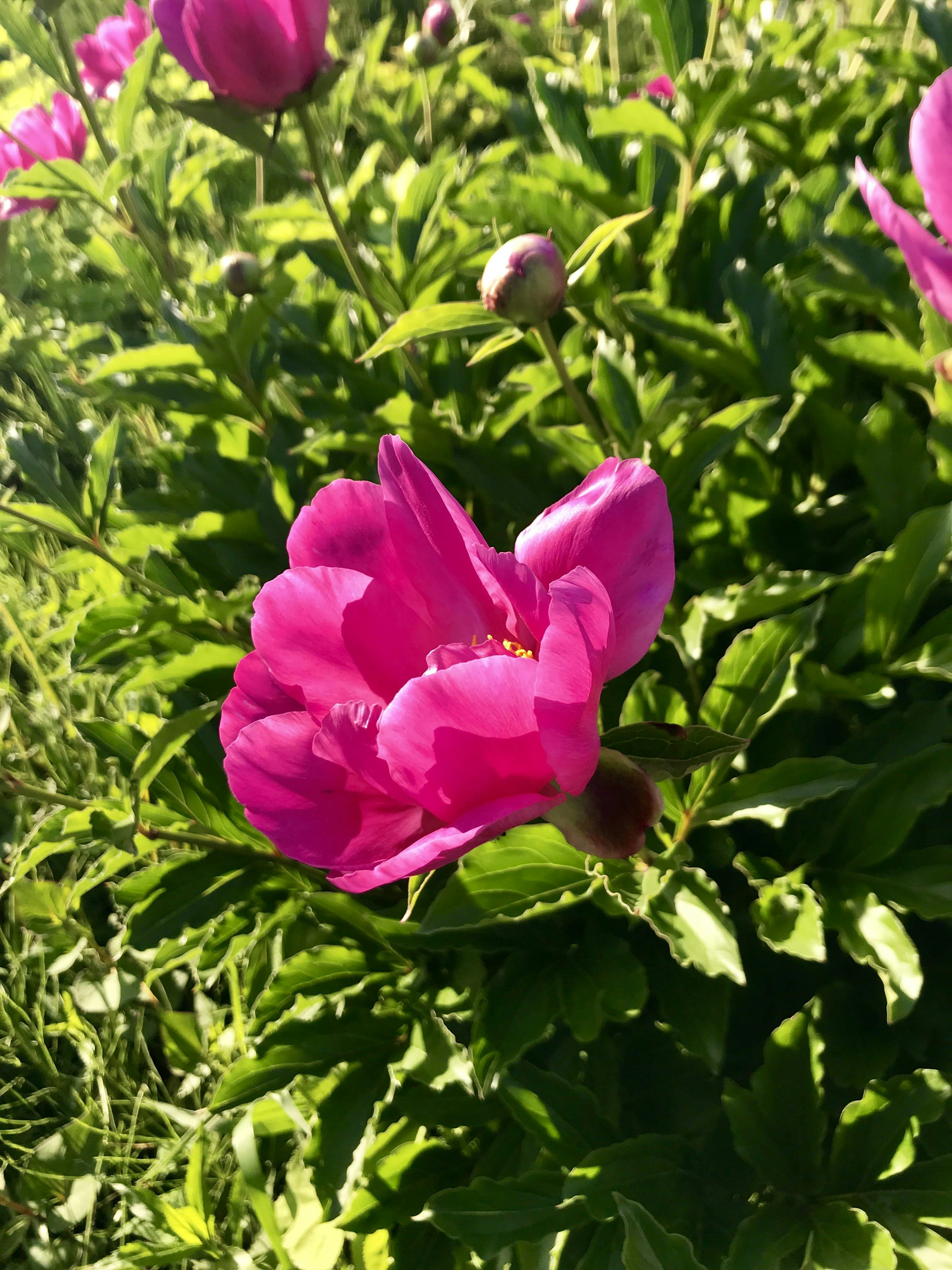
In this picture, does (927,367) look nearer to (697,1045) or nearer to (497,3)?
(697,1045)

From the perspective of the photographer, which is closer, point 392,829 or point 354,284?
point 392,829

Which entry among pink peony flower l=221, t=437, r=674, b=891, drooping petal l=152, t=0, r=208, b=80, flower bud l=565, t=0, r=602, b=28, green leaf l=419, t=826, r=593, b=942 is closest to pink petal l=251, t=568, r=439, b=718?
pink peony flower l=221, t=437, r=674, b=891

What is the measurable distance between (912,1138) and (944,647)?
0.43 meters

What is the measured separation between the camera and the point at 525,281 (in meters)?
0.79

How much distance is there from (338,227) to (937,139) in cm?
61

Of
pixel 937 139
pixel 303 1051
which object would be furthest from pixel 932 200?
pixel 303 1051

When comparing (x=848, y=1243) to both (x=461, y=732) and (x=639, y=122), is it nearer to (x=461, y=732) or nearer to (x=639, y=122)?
(x=461, y=732)

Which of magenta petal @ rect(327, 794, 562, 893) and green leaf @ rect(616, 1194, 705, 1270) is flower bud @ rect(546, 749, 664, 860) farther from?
green leaf @ rect(616, 1194, 705, 1270)

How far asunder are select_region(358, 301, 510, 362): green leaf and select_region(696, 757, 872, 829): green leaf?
0.48 m

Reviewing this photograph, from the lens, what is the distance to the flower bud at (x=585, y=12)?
1.70 metres

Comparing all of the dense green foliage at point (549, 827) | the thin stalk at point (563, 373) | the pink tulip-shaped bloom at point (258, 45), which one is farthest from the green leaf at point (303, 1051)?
the pink tulip-shaped bloom at point (258, 45)

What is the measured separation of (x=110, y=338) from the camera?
159cm

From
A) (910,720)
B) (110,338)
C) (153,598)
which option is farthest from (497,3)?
(910,720)

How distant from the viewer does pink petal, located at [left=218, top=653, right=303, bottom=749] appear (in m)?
0.63
